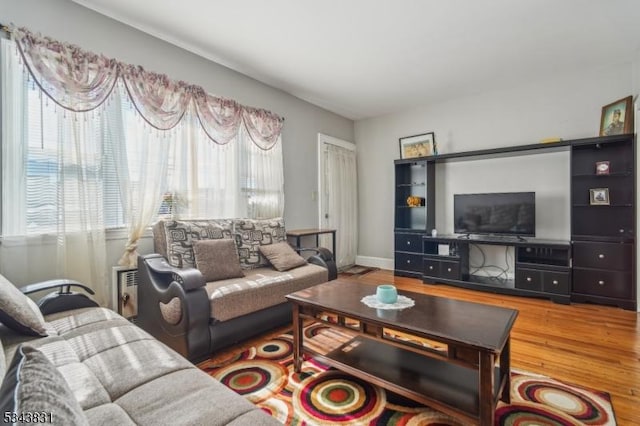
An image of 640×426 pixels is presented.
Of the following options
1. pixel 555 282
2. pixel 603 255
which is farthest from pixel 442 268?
pixel 603 255

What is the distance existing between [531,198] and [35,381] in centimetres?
440

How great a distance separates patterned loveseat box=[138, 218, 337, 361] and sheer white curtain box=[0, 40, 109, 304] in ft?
1.43

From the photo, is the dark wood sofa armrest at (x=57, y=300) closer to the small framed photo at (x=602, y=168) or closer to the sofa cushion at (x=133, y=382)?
the sofa cushion at (x=133, y=382)

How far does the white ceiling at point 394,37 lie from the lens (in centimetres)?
245

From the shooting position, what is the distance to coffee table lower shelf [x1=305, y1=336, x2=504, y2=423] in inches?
55.5

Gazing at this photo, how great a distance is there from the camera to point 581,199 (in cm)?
343

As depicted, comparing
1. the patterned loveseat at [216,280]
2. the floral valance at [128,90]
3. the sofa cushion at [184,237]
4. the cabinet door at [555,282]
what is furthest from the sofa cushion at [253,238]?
the cabinet door at [555,282]

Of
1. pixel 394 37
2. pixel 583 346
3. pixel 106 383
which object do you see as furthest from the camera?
pixel 394 37

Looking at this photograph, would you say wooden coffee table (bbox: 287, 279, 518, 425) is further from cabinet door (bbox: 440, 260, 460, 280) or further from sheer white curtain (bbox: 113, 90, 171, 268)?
cabinet door (bbox: 440, 260, 460, 280)

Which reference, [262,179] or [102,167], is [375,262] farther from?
[102,167]

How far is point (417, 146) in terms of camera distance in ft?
15.5

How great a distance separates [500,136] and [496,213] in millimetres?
1095

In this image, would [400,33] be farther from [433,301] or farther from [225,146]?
[433,301]

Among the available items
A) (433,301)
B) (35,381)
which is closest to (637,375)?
(433,301)
